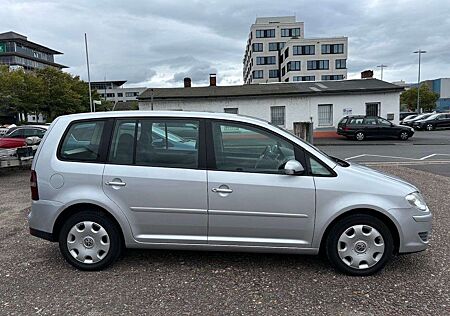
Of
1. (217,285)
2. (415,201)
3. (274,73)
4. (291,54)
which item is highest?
(291,54)

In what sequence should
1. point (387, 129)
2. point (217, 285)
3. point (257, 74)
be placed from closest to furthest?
point (217, 285)
point (387, 129)
point (257, 74)

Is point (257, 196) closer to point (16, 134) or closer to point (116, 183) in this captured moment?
point (116, 183)

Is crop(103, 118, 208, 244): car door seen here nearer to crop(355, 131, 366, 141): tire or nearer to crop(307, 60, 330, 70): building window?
crop(355, 131, 366, 141): tire

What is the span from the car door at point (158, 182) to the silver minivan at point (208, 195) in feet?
0.04

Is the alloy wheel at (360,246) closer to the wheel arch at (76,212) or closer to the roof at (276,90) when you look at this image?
the wheel arch at (76,212)

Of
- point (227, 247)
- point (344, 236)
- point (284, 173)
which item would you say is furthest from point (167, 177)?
point (344, 236)

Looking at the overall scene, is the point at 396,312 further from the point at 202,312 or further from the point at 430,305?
the point at 202,312

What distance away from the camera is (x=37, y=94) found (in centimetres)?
3722

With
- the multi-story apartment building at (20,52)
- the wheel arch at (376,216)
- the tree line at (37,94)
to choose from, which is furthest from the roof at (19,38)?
the wheel arch at (376,216)

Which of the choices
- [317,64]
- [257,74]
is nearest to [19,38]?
[257,74]

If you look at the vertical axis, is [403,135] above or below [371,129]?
below

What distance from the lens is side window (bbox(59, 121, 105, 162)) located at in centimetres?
367

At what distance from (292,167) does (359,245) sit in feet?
3.51

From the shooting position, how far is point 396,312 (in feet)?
9.43
